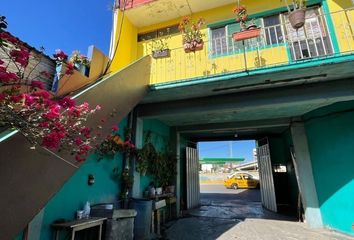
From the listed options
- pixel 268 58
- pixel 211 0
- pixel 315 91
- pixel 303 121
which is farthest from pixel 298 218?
pixel 211 0

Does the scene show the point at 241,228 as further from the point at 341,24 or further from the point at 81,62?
the point at 341,24

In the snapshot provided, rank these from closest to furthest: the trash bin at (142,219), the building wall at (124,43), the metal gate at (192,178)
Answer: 1. the trash bin at (142,219)
2. the building wall at (124,43)
3. the metal gate at (192,178)

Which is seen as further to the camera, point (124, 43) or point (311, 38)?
point (124, 43)

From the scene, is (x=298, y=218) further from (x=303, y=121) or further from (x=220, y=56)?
(x=220, y=56)

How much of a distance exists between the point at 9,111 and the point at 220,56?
6.18 metres

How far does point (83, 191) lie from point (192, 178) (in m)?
6.23

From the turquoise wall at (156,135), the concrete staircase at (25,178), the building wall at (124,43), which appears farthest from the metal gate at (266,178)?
the concrete staircase at (25,178)

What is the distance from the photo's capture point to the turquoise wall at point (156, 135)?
720 centimetres

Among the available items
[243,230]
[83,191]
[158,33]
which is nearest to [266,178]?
[243,230]

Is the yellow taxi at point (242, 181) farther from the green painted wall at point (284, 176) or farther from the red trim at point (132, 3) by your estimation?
the red trim at point (132, 3)

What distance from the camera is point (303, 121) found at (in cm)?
753

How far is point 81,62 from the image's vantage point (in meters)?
5.16

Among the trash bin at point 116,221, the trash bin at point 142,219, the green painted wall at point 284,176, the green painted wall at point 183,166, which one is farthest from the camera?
the green painted wall at point 183,166

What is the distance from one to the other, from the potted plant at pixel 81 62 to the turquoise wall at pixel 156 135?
280 centimetres
